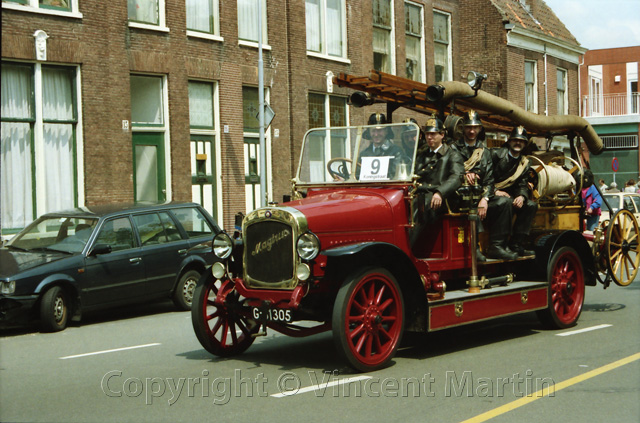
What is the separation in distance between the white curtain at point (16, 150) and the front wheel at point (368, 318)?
11.6 m

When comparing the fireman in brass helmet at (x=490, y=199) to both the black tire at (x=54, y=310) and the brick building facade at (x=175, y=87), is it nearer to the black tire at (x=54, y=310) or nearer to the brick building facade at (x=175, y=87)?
the black tire at (x=54, y=310)

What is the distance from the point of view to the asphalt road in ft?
21.4

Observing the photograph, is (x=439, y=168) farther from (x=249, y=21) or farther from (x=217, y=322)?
(x=249, y=21)

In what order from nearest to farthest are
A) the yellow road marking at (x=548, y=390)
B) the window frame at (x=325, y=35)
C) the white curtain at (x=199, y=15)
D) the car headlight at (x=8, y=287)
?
the yellow road marking at (x=548, y=390) → the car headlight at (x=8, y=287) → the white curtain at (x=199, y=15) → the window frame at (x=325, y=35)

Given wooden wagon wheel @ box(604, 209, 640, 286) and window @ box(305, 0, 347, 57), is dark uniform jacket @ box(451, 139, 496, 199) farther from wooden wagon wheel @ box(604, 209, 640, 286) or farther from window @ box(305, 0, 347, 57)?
window @ box(305, 0, 347, 57)

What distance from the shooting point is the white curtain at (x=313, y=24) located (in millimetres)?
25344

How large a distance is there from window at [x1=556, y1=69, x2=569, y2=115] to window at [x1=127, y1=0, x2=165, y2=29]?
23855 mm

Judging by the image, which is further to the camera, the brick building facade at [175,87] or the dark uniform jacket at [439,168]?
the brick building facade at [175,87]

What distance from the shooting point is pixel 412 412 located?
6.45 m

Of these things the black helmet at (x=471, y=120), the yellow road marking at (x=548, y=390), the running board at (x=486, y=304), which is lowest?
the yellow road marking at (x=548, y=390)

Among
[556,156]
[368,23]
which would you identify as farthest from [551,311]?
[368,23]

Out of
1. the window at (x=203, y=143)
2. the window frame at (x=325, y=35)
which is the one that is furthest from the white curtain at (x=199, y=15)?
the window frame at (x=325, y=35)

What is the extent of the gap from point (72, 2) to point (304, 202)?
39.6 ft

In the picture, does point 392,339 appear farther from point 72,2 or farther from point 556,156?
point 72,2
